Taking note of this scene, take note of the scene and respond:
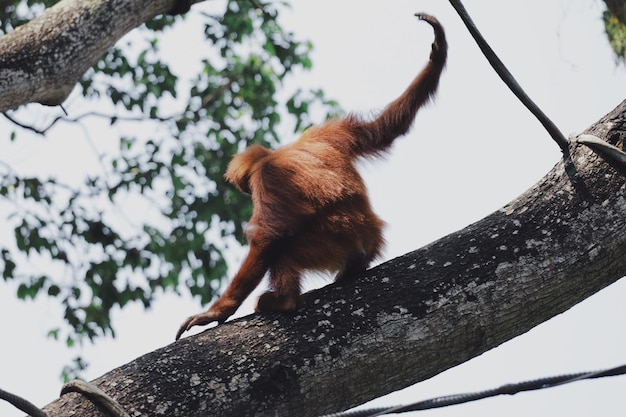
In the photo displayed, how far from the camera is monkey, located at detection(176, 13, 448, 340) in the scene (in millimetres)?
2912

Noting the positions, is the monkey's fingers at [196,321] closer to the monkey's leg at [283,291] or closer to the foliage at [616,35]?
the monkey's leg at [283,291]

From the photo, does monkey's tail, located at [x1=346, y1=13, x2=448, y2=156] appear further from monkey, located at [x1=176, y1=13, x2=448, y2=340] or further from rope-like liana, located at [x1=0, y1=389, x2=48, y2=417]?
rope-like liana, located at [x1=0, y1=389, x2=48, y2=417]

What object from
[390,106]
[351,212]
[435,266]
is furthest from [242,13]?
[435,266]

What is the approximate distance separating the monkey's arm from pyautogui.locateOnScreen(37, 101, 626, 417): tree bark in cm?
45

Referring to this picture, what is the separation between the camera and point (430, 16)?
2.97 meters

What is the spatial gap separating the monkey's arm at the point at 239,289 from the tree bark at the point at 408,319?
0.45 meters

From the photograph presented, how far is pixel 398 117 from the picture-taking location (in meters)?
3.37

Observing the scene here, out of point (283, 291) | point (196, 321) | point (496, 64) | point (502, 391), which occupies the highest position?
point (496, 64)

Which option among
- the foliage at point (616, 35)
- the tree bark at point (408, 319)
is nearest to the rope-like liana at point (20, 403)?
the tree bark at point (408, 319)

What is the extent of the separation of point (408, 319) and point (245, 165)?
1.40 meters

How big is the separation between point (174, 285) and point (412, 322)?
176 inches

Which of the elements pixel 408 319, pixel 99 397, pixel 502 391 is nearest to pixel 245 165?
pixel 408 319

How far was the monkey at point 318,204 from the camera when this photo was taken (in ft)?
9.55

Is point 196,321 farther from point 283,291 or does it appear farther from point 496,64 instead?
point 496,64
